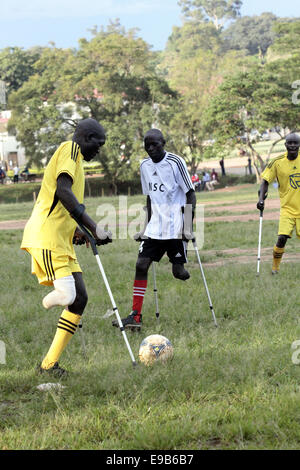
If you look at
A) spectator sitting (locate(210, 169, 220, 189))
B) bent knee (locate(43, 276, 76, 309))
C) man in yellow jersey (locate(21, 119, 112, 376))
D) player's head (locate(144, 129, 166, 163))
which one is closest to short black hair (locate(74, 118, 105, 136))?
man in yellow jersey (locate(21, 119, 112, 376))

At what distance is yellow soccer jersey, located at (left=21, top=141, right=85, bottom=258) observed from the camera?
17.9 feet

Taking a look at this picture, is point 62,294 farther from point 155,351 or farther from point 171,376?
point 171,376

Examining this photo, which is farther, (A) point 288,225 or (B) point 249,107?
(B) point 249,107

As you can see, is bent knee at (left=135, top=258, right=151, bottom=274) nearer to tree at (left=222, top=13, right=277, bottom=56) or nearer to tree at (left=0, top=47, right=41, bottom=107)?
tree at (left=0, top=47, right=41, bottom=107)

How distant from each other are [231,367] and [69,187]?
6.38 feet

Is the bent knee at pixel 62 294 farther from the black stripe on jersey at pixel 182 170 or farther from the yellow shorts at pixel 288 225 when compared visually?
the yellow shorts at pixel 288 225

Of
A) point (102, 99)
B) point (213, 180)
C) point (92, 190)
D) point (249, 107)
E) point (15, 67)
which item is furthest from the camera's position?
point (15, 67)

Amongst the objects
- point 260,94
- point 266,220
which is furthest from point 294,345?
point 260,94

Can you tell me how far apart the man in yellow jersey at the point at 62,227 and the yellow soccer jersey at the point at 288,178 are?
5.13 meters

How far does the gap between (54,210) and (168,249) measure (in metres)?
2.55

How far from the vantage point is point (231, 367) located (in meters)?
5.48

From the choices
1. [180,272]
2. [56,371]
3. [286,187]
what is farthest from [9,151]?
[56,371]

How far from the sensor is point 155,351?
19.0 feet

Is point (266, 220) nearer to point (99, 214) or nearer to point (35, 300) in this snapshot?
point (99, 214)
